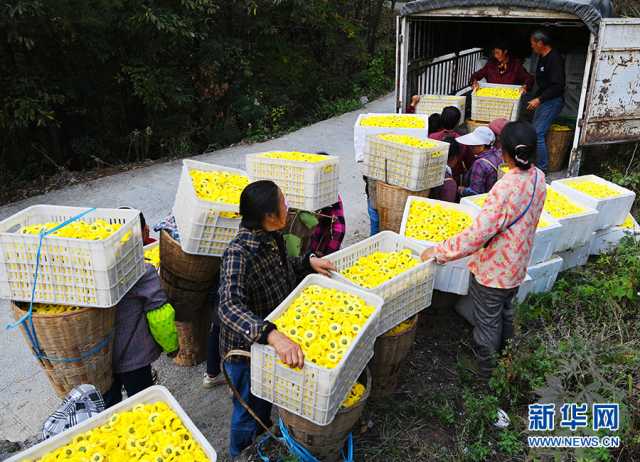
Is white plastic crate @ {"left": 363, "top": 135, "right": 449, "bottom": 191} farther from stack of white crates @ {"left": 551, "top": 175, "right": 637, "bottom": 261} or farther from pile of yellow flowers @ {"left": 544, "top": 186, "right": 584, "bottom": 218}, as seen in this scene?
stack of white crates @ {"left": 551, "top": 175, "right": 637, "bottom": 261}

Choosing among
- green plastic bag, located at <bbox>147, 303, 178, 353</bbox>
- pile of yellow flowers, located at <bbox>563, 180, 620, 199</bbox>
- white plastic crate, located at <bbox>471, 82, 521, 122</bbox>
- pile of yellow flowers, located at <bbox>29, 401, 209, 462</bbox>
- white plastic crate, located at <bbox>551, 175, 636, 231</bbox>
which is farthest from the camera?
white plastic crate, located at <bbox>471, 82, 521, 122</bbox>

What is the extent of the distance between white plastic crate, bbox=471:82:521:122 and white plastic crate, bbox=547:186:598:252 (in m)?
3.17

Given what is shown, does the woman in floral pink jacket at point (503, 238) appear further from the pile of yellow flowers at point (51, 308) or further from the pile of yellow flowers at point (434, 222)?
the pile of yellow flowers at point (51, 308)

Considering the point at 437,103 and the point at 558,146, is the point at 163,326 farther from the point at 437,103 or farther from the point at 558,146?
the point at 558,146

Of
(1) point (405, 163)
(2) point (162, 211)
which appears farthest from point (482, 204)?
(2) point (162, 211)

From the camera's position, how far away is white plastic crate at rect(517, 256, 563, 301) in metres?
4.98

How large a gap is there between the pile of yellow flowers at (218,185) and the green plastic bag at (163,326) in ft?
2.88

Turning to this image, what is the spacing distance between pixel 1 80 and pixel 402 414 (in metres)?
8.82

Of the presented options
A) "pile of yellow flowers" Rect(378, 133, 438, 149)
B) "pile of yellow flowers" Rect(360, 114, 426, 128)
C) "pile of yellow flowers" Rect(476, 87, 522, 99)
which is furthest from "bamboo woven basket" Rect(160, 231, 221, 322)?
"pile of yellow flowers" Rect(476, 87, 522, 99)

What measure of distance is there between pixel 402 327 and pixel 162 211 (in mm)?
5421

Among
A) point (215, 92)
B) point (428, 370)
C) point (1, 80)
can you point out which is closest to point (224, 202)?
point (428, 370)

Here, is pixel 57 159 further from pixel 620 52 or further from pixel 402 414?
pixel 620 52

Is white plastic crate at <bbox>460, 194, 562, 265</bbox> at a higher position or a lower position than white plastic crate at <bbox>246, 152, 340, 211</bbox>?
lower

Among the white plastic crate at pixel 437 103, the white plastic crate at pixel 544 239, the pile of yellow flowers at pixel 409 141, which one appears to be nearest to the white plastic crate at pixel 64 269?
the pile of yellow flowers at pixel 409 141
